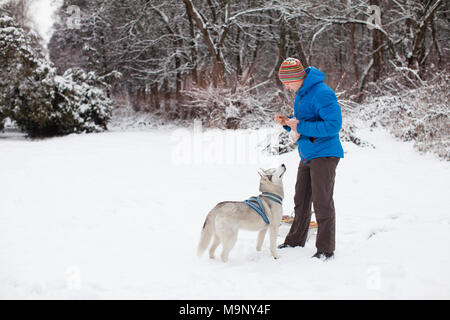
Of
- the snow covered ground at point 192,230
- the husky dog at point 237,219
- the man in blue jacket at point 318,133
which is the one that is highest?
the man in blue jacket at point 318,133

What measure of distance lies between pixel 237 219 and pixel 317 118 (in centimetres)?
129

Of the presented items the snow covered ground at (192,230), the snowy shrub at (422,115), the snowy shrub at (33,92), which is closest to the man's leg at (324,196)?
the snow covered ground at (192,230)

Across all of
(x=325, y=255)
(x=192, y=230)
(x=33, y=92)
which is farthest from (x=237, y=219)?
(x=33, y=92)

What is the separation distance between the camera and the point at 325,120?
3154 mm

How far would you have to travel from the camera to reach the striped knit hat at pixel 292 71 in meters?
3.29

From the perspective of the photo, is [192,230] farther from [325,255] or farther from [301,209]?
[325,255]

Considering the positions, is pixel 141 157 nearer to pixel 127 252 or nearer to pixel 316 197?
pixel 127 252

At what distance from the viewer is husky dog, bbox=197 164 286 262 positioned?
3400 millimetres

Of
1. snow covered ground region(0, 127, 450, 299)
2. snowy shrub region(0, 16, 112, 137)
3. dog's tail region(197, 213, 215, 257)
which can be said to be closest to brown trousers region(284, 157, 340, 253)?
snow covered ground region(0, 127, 450, 299)

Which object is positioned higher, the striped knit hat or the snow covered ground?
the striped knit hat

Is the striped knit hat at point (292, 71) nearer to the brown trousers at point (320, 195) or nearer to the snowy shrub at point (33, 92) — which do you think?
the brown trousers at point (320, 195)

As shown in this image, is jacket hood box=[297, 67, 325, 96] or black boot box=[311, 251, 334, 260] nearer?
jacket hood box=[297, 67, 325, 96]

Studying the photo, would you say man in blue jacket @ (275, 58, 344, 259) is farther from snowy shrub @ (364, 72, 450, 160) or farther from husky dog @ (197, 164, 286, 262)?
snowy shrub @ (364, 72, 450, 160)

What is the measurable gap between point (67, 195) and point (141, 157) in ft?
12.0
